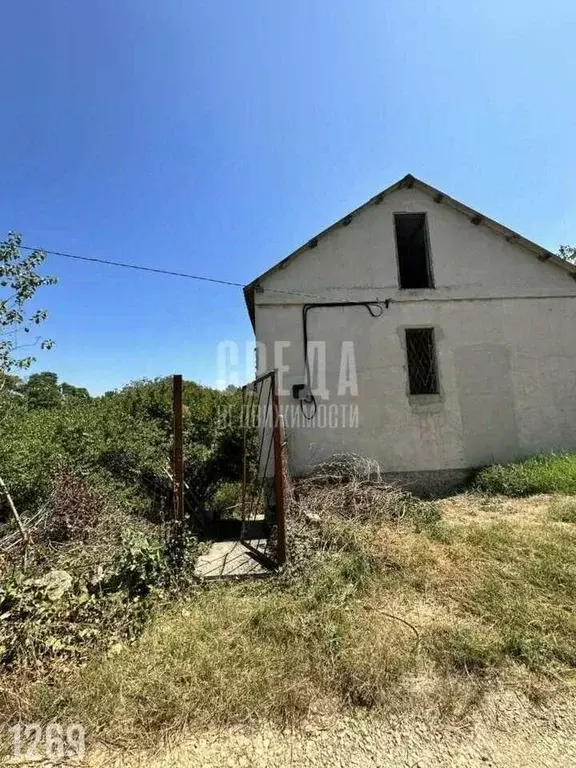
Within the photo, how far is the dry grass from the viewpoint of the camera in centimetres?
262

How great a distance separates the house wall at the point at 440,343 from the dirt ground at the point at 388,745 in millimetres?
5401

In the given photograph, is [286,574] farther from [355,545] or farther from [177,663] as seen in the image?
[177,663]

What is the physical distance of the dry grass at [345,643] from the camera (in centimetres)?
262

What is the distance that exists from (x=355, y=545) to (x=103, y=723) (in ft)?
10.4

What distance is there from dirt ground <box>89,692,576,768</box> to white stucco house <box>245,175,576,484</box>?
5.39m

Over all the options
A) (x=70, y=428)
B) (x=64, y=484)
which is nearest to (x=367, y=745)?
(x=64, y=484)

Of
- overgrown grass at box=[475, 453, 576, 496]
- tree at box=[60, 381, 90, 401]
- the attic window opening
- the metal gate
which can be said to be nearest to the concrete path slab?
the metal gate

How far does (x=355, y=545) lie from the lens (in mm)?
4844

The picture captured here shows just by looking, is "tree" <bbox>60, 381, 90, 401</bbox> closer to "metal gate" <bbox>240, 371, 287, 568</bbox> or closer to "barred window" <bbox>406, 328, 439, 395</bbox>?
"metal gate" <bbox>240, 371, 287, 568</bbox>

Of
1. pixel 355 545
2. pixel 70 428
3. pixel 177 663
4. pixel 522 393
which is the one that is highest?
pixel 522 393

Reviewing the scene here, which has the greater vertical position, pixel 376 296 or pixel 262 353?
pixel 376 296

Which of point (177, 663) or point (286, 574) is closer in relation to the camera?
point (177, 663)

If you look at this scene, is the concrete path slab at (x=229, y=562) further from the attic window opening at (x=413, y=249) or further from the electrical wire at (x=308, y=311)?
the attic window opening at (x=413, y=249)

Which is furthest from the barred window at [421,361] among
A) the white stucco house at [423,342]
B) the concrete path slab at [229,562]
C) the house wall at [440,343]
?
the concrete path slab at [229,562]
